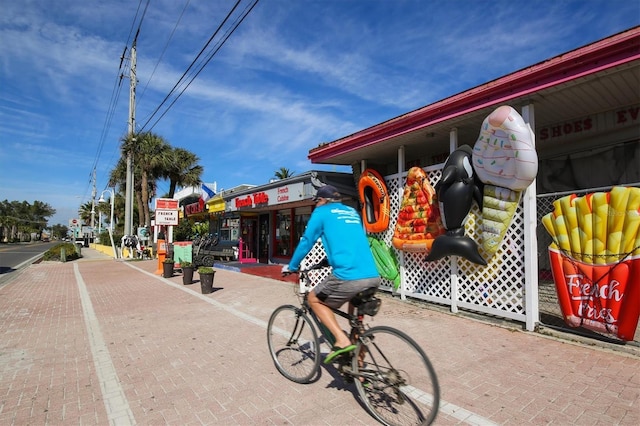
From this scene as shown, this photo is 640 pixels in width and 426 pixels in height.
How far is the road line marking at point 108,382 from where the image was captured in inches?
122

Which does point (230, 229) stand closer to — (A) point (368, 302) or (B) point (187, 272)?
(B) point (187, 272)

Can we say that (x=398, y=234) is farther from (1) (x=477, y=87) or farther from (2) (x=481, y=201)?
(1) (x=477, y=87)

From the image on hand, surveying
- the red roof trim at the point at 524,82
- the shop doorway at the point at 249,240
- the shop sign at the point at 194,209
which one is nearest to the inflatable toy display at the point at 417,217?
the red roof trim at the point at 524,82

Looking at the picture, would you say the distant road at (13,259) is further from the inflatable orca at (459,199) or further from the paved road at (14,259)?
the inflatable orca at (459,199)

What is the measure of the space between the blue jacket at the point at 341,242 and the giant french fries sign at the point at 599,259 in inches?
136

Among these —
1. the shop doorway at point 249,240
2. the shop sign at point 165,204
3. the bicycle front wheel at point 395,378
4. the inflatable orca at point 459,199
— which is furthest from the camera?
the shop doorway at point 249,240

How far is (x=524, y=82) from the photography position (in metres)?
5.25

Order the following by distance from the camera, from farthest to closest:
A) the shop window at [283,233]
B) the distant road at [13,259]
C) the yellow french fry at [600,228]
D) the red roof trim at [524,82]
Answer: the distant road at [13,259], the shop window at [283,233], the yellow french fry at [600,228], the red roof trim at [524,82]

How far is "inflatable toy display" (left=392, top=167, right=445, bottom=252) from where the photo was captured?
22.7ft

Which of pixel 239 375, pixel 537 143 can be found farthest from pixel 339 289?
pixel 537 143

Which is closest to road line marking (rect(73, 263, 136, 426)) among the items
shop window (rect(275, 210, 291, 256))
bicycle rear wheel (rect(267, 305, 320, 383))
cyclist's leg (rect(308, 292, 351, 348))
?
bicycle rear wheel (rect(267, 305, 320, 383))

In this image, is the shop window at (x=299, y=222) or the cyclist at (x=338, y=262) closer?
the cyclist at (x=338, y=262)

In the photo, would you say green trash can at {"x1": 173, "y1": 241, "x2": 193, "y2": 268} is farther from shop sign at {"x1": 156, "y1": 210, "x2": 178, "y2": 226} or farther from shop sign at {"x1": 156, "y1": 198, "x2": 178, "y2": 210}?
shop sign at {"x1": 156, "y1": 198, "x2": 178, "y2": 210}

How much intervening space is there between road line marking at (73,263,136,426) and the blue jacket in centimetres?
193
